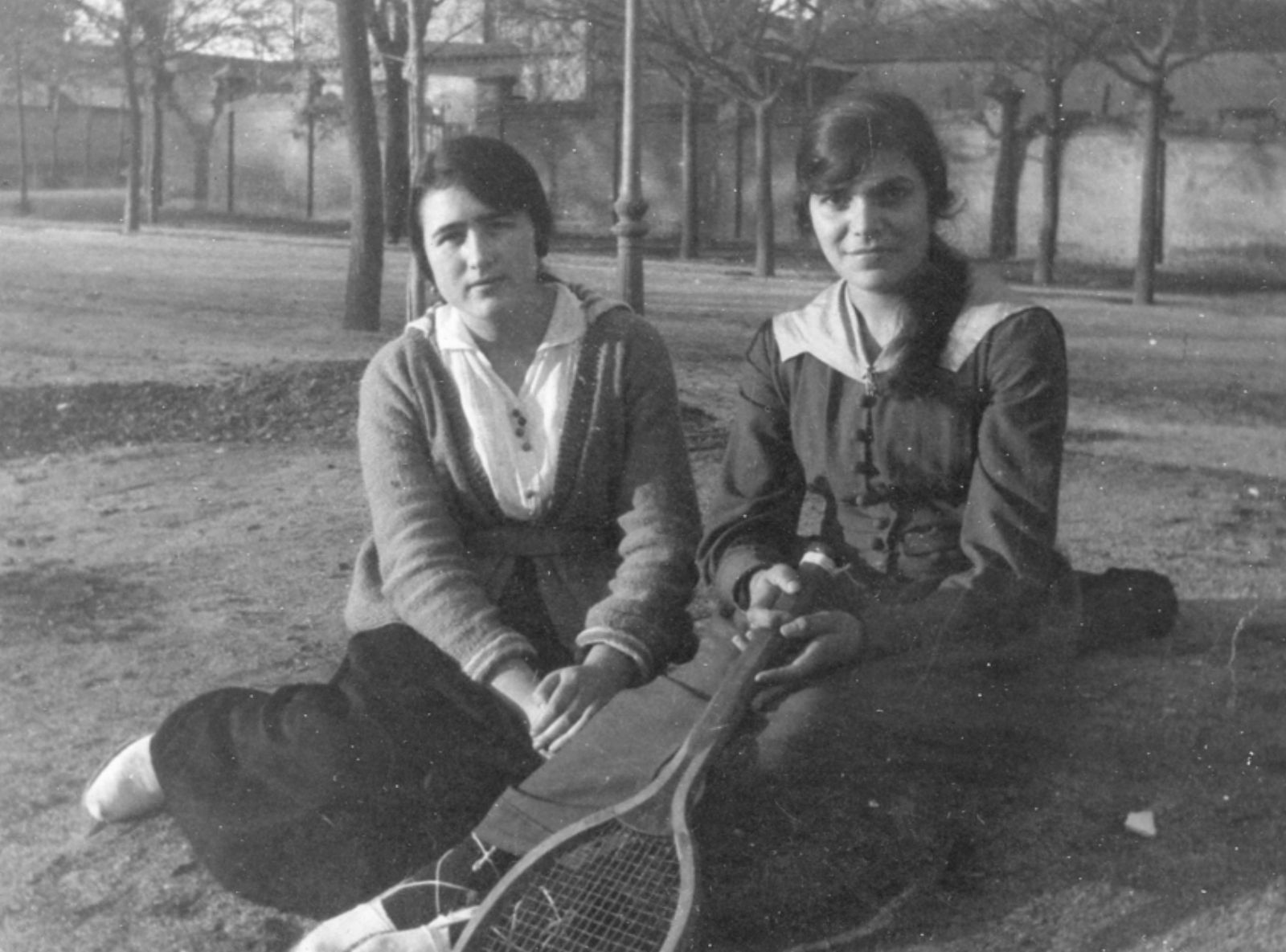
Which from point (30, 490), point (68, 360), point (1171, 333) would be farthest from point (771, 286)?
point (30, 490)

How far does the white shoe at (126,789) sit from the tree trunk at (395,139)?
516 centimetres

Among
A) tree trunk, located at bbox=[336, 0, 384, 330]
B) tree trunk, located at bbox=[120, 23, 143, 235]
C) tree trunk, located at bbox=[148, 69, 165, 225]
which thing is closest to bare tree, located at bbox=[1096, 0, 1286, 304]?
tree trunk, located at bbox=[336, 0, 384, 330]

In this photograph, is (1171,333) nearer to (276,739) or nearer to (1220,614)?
(1220,614)

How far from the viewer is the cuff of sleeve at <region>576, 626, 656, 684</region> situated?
101 inches

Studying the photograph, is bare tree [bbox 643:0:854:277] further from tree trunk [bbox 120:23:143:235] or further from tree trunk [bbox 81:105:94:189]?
tree trunk [bbox 81:105:94:189]

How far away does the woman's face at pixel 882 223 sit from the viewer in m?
2.71

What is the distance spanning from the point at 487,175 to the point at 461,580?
26.4 inches

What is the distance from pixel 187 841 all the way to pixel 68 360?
598 centimetres

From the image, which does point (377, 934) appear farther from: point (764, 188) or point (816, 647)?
point (764, 188)

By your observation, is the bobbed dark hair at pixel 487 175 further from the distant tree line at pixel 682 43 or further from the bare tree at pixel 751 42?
the bare tree at pixel 751 42

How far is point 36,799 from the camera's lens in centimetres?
287

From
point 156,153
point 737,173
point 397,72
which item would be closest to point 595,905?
point 397,72

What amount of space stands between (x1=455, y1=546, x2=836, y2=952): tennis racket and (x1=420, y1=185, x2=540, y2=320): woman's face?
2.88 ft

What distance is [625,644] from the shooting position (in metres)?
2.57
